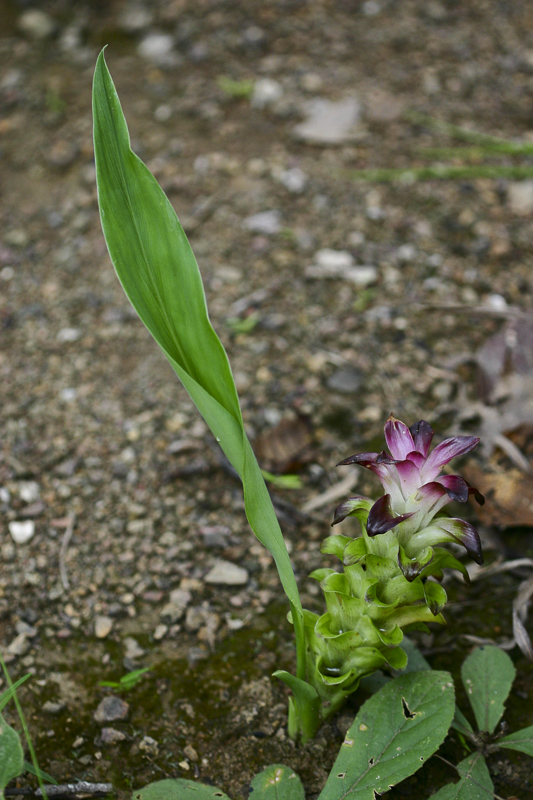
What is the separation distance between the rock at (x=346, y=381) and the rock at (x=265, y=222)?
0.56 metres

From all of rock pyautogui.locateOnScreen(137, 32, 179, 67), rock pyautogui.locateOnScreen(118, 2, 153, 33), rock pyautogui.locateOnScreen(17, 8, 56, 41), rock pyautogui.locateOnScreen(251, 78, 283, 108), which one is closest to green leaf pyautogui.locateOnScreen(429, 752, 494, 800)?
rock pyautogui.locateOnScreen(251, 78, 283, 108)

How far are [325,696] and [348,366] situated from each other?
84 centimetres

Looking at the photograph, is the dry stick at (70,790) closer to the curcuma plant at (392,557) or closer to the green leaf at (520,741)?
the curcuma plant at (392,557)

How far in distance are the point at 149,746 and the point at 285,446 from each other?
0.66 m

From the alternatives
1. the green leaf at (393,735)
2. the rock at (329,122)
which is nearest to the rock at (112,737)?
the green leaf at (393,735)

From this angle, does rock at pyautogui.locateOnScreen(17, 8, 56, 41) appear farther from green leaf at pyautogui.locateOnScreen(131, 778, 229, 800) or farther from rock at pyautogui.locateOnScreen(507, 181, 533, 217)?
green leaf at pyautogui.locateOnScreen(131, 778, 229, 800)

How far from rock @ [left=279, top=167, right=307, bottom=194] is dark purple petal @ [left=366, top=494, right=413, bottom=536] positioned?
1439 mm

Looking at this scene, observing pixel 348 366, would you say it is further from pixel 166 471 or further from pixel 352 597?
pixel 352 597

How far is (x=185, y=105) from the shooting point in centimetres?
233

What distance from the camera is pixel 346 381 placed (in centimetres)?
161

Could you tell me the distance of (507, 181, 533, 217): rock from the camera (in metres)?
1.96

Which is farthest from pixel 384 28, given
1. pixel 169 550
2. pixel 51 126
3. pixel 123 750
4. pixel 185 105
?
pixel 123 750

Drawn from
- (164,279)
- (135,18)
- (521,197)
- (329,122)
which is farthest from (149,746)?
(135,18)

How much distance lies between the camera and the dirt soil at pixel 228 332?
1144 mm
